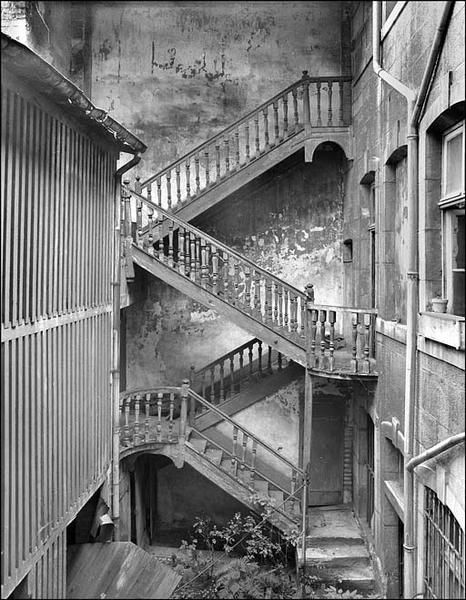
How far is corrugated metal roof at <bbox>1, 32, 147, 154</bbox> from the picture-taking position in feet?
14.4

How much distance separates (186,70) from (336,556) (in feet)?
30.5

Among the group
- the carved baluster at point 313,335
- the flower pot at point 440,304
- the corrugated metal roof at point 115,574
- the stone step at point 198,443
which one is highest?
the flower pot at point 440,304

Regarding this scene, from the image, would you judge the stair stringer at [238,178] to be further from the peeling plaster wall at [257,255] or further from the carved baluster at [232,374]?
the carved baluster at [232,374]

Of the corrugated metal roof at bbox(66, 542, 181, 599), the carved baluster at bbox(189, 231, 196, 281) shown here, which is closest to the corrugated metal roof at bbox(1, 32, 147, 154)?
the carved baluster at bbox(189, 231, 196, 281)

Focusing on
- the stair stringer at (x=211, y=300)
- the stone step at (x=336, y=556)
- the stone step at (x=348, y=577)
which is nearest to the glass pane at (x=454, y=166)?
the stair stringer at (x=211, y=300)

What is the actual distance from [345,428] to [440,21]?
7671mm

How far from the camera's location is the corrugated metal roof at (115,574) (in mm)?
4828

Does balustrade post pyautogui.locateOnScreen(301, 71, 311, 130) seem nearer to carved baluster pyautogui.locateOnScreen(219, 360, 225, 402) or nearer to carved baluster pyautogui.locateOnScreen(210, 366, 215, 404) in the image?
carved baluster pyautogui.locateOnScreen(219, 360, 225, 402)

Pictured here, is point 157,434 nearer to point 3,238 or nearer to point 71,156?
point 71,156

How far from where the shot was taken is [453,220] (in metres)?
5.77

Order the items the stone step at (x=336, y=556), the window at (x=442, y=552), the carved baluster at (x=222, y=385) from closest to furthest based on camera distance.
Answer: the window at (x=442, y=552), the stone step at (x=336, y=556), the carved baluster at (x=222, y=385)

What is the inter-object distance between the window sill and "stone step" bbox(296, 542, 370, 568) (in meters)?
4.28

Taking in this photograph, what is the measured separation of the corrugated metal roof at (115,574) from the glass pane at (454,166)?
4.31m

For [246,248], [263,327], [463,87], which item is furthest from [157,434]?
[463,87]
